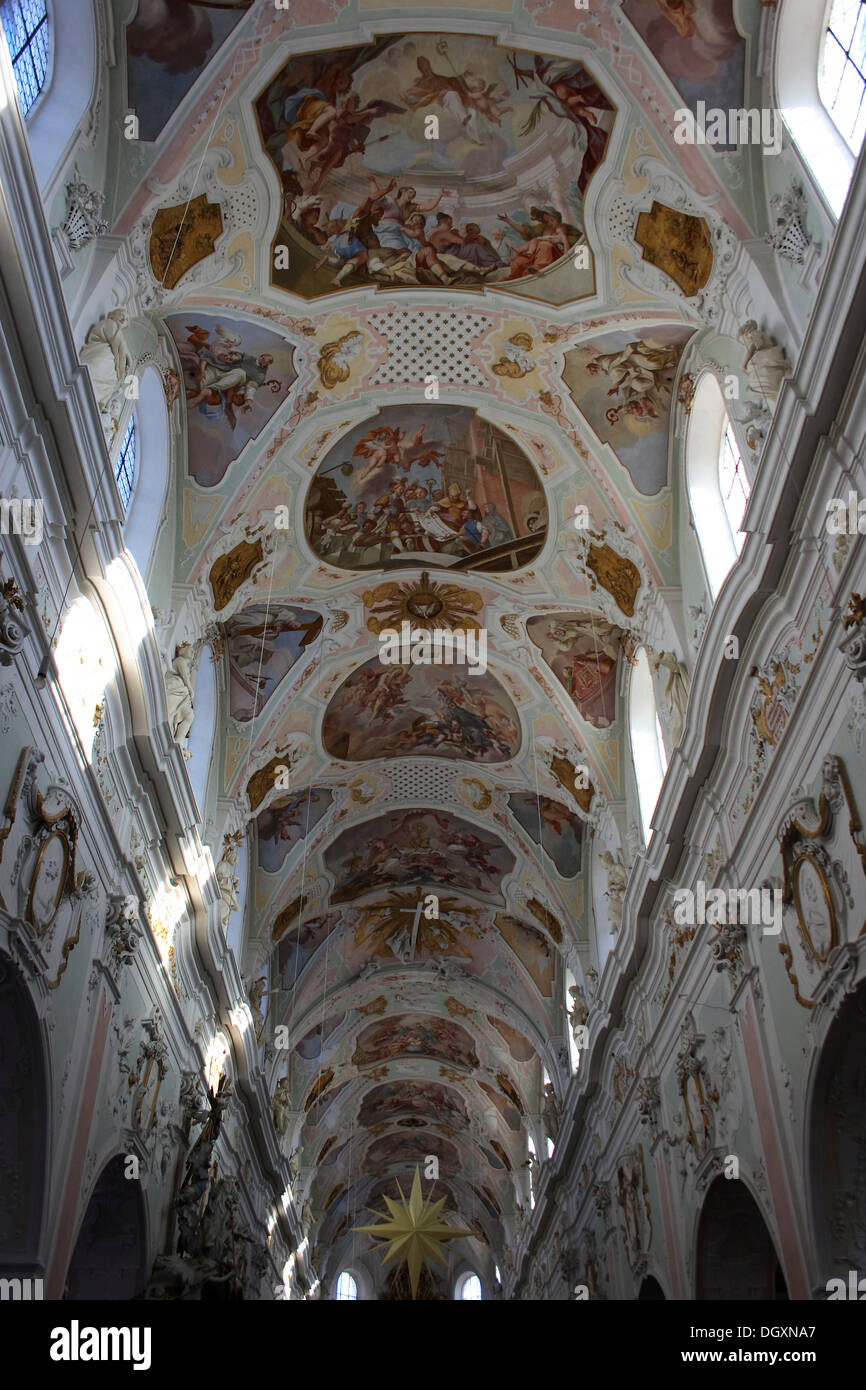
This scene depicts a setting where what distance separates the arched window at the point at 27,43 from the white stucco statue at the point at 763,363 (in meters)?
6.78

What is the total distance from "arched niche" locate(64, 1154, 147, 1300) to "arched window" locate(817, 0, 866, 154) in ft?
44.0

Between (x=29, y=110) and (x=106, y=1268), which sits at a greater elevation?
(x=29, y=110)

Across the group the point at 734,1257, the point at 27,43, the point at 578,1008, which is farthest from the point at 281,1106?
the point at 27,43

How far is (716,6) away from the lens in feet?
34.6

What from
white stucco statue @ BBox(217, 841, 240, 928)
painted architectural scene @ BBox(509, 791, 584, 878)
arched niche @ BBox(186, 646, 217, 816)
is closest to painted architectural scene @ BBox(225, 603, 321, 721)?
arched niche @ BBox(186, 646, 217, 816)

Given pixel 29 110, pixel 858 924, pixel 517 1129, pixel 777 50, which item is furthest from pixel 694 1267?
pixel 517 1129

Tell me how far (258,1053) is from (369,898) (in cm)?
564

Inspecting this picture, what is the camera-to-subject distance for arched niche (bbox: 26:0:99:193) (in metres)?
9.93

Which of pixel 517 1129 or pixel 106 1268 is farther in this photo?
pixel 517 1129

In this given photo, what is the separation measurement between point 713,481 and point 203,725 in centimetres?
844

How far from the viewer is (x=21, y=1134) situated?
32.6 ft

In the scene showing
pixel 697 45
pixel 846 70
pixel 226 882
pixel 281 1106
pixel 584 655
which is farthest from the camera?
pixel 281 1106

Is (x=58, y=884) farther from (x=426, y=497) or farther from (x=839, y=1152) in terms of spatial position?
(x=426, y=497)

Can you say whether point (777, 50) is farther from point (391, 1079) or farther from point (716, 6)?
point (391, 1079)
